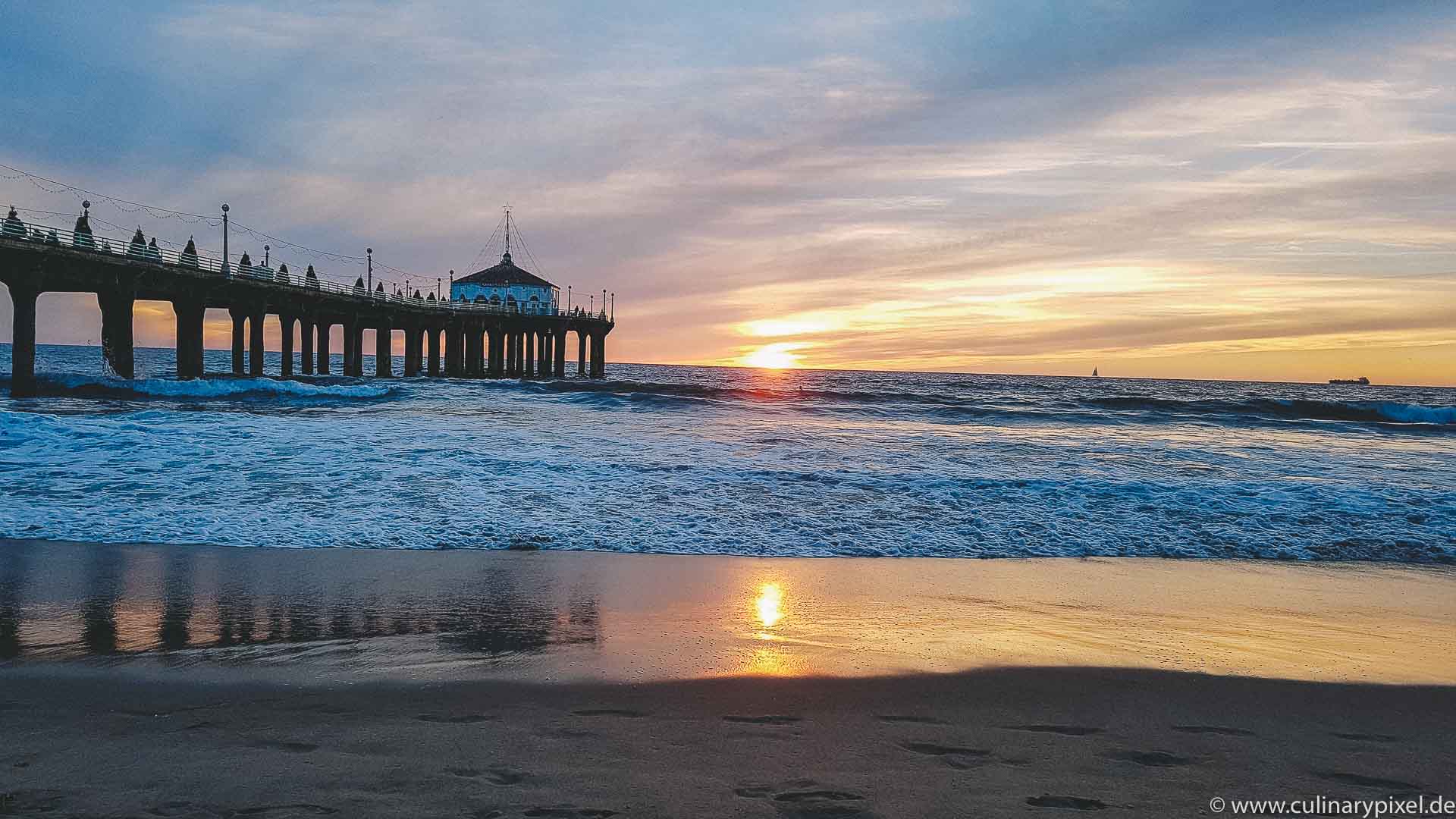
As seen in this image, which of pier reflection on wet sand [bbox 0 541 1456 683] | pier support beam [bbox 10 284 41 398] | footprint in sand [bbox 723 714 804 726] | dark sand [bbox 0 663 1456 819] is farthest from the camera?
Result: pier support beam [bbox 10 284 41 398]

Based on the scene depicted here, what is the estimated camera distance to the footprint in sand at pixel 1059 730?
4051 mm

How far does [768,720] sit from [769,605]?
2.58m

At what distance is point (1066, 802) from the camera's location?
3.21 m

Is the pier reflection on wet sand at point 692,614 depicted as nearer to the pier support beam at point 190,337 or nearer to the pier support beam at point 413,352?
the pier support beam at point 190,337

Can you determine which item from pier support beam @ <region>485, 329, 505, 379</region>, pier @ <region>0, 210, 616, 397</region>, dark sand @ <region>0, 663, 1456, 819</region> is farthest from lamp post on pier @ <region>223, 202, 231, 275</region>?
dark sand @ <region>0, 663, 1456, 819</region>

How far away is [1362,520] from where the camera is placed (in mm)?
11148

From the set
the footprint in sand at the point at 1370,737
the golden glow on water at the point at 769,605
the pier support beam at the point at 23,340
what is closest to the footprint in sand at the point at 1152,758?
the footprint in sand at the point at 1370,737

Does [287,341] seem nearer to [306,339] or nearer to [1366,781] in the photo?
[306,339]

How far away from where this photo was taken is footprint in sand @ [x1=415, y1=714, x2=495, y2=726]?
3.96m

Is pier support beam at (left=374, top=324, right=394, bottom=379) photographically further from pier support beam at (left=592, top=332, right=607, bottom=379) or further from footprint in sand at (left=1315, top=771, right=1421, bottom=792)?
footprint in sand at (left=1315, top=771, right=1421, bottom=792)

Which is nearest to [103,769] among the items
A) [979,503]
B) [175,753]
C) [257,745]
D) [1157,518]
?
[175,753]

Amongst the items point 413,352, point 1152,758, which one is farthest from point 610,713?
point 413,352

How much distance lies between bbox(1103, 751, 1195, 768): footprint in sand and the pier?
34.0m

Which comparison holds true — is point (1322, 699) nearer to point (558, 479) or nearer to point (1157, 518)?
point (1157, 518)
